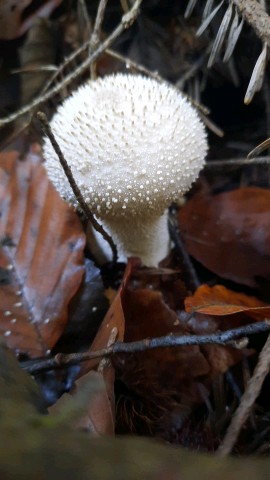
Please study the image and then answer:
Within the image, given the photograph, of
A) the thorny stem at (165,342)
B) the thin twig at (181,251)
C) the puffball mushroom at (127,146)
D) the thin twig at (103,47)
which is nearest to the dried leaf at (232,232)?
the thin twig at (181,251)

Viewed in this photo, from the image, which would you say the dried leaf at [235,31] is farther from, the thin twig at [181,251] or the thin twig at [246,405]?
the thin twig at [246,405]

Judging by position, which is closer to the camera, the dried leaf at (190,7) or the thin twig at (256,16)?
the thin twig at (256,16)

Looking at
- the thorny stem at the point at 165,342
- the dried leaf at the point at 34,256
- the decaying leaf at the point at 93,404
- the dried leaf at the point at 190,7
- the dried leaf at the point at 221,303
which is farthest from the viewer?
the dried leaf at the point at 190,7

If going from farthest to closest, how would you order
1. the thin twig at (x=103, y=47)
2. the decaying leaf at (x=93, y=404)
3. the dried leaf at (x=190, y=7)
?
the dried leaf at (x=190, y=7) < the thin twig at (x=103, y=47) < the decaying leaf at (x=93, y=404)

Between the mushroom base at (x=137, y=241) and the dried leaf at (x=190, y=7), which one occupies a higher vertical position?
the dried leaf at (x=190, y=7)

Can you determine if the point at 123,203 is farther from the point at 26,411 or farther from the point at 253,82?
the point at 26,411

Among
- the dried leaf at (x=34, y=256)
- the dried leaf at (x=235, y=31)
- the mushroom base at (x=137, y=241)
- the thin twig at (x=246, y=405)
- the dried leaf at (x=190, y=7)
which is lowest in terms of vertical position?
the thin twig at (x=246, y=405)
